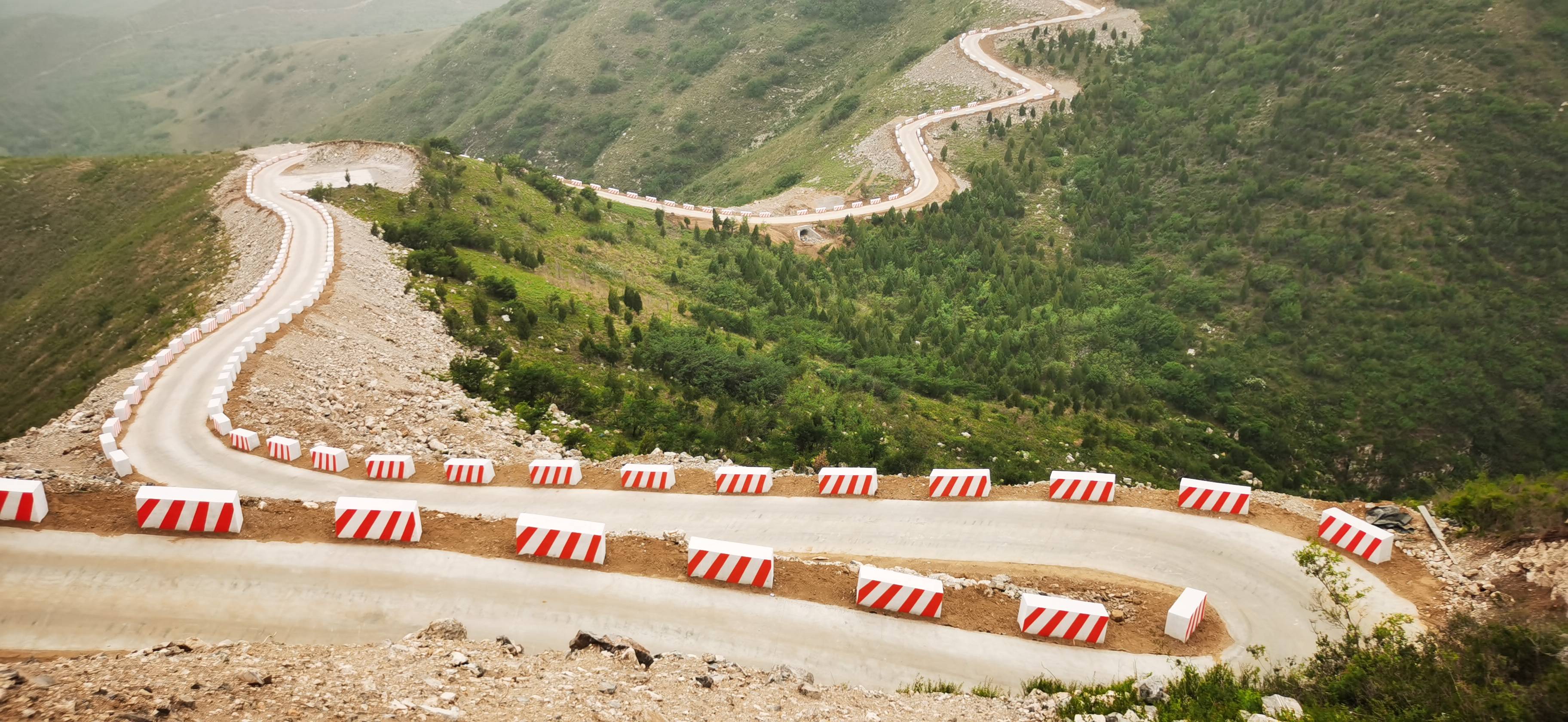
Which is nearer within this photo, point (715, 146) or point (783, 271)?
point (783, 271)

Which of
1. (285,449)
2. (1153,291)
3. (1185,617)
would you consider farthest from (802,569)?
(1153,291)

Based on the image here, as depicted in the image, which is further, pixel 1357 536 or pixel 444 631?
pixel 1357 536

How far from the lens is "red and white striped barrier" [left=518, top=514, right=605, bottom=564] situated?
1697 centimetres

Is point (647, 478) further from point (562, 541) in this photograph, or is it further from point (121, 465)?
point (121, 465)

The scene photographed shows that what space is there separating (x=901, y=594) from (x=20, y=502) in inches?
707

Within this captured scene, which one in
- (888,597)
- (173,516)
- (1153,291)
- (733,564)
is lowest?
(1153,291)

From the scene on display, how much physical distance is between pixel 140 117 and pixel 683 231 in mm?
127890

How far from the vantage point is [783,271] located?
4831cm

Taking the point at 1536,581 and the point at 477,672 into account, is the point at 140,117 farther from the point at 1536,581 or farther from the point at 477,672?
the point at 1536,581

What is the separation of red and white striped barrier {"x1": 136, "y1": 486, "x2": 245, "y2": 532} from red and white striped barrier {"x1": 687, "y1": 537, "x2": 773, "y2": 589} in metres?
9.67

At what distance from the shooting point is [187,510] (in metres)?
17.0

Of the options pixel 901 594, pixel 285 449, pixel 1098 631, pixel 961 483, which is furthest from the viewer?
pixel 285 449

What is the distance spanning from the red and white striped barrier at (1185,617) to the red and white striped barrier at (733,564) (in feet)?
25.1

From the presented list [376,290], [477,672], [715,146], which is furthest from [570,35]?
[477,672]
